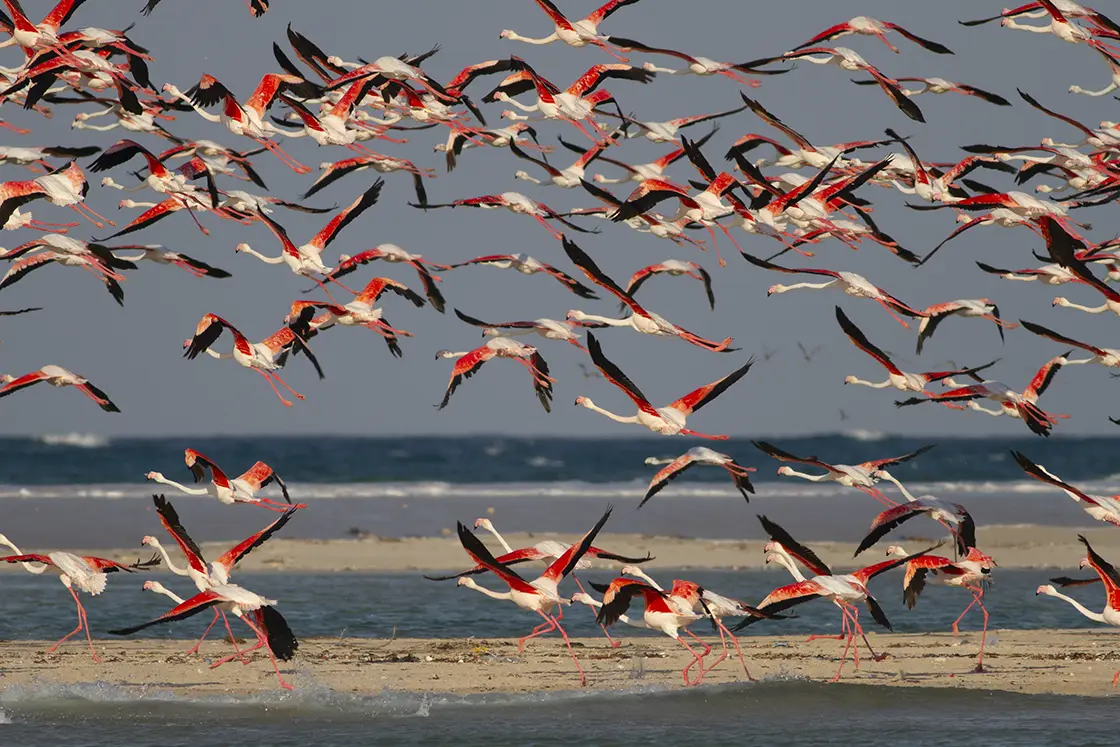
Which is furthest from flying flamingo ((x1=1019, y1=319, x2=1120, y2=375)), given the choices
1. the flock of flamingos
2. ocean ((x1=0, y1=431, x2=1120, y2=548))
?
ocean ((x1=0, y1=431, x2=1120, y2=548))

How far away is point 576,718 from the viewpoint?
14.4m

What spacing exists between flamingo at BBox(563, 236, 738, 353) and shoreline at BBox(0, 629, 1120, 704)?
3.41 metres

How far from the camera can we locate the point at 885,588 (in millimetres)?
24891

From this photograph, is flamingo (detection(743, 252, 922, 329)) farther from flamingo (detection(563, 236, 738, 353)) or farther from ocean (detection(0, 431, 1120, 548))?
ocean (detection(0, 431, 1120, 548))

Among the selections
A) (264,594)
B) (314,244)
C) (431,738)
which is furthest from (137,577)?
(431,738)

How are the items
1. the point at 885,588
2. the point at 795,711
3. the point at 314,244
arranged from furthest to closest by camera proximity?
the point at 885,588 → the point at 314,244 → the point at 795,711

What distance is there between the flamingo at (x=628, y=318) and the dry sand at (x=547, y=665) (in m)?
3.42

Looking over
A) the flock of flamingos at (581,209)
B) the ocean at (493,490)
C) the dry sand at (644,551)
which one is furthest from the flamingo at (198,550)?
the ocean at (493,490)

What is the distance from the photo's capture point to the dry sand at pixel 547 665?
15.7 meters

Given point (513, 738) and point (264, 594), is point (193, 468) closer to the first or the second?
point (513, 738)

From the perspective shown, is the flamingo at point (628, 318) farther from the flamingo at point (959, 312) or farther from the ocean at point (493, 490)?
the ocean at point (493, 490)

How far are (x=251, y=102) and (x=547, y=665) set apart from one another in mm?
7411

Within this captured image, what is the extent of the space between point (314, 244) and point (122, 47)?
310 cm

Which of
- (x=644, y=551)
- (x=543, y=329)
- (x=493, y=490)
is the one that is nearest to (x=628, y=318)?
(x=543, y=329)
